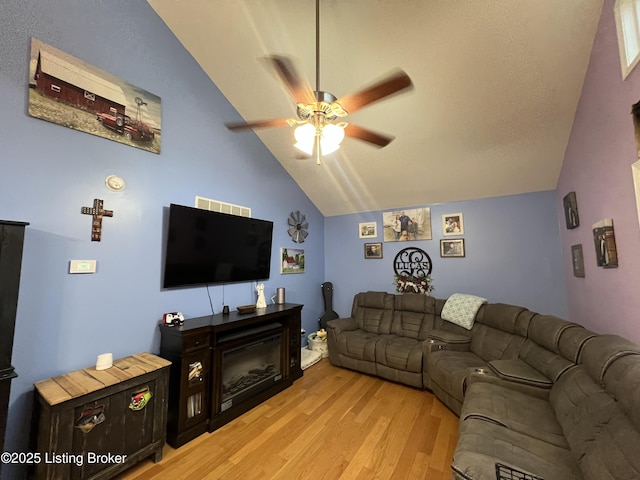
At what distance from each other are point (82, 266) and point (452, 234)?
4291 mm

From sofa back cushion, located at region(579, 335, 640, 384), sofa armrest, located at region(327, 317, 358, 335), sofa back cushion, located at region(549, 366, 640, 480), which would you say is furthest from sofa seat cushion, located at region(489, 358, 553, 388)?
sofa armrest, located at region(327, 317, 358, 335)

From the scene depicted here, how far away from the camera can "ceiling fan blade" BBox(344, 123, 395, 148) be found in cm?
192

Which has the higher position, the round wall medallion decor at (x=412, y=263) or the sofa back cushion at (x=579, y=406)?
the round wall medallion decor at (x=412, y=263)

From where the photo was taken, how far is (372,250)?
14.8 ft

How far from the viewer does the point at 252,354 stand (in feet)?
9.24

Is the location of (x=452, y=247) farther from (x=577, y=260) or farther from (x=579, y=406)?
(x=579, y=406)

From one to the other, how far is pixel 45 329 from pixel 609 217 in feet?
13.7

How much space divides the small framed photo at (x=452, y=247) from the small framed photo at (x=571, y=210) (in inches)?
46.1

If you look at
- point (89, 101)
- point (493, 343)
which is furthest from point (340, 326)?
point (89, 101)

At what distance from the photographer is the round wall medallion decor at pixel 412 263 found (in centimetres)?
404

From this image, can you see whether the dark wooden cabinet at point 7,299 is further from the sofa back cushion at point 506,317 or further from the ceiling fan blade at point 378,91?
the sofa back cushion at point 506,317

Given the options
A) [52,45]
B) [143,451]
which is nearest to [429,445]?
[143,451]

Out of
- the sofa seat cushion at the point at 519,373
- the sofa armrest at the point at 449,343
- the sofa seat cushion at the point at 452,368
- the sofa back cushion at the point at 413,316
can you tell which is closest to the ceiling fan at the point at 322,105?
the sofa seat cushion at the point at 519,373

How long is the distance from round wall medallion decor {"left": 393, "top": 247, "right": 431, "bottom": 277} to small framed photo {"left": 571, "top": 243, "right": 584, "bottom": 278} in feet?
5.29
